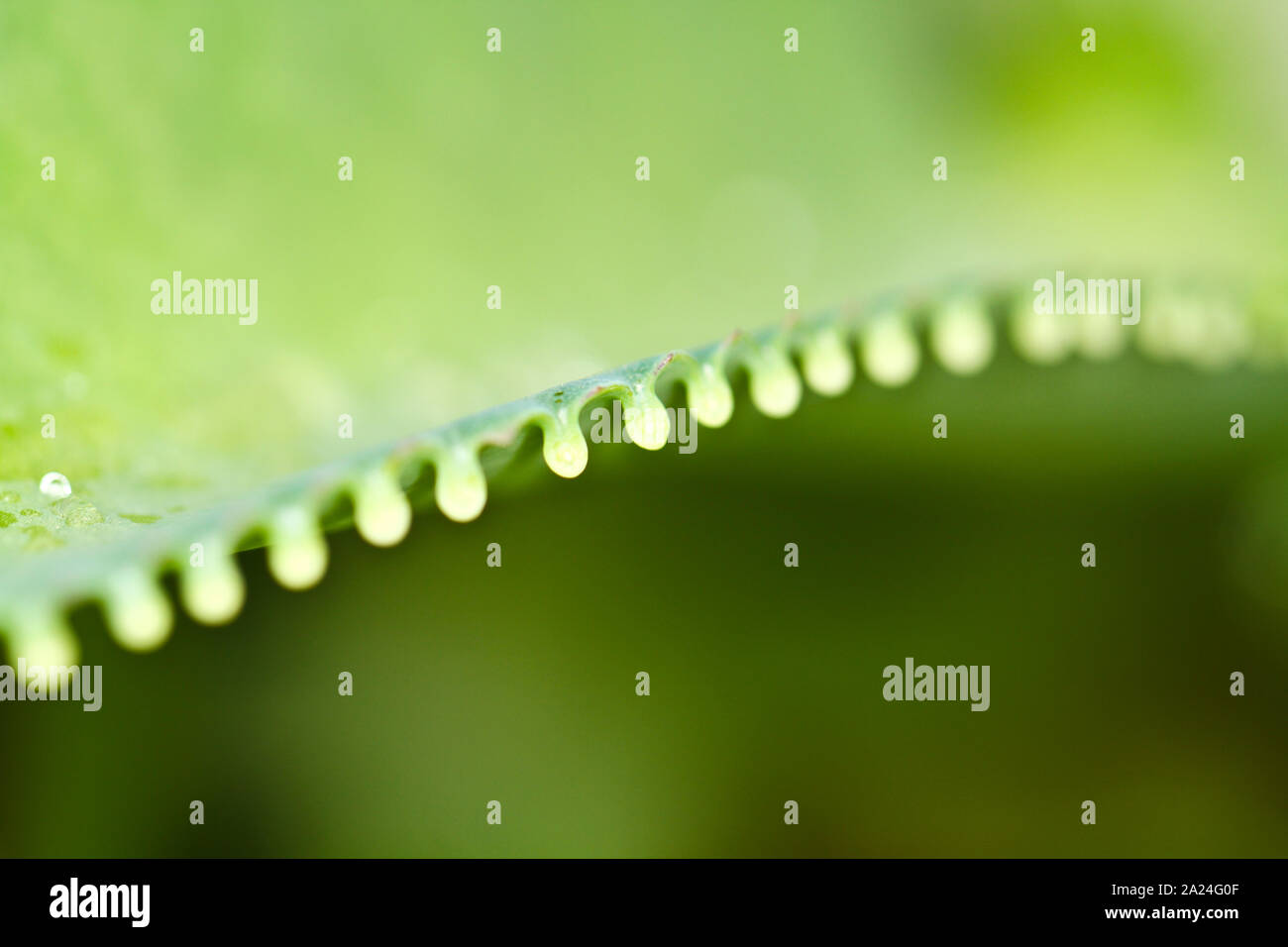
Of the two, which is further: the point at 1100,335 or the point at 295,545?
the point at 1100,335

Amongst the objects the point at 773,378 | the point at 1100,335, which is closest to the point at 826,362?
the point at 773,378

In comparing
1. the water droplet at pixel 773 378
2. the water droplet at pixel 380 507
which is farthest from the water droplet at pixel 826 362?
the water droplet at pixel 380 507

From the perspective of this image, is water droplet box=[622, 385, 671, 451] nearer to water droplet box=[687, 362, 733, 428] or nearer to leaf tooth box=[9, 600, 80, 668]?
water droplet box=[687, 362, 733, 428]

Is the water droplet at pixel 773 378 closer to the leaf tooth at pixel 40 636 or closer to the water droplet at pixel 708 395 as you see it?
the water droplet at pixel 708 395

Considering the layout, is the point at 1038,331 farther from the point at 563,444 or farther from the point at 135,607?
the point at 135,607

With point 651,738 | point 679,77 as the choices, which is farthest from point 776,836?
point 679,77
